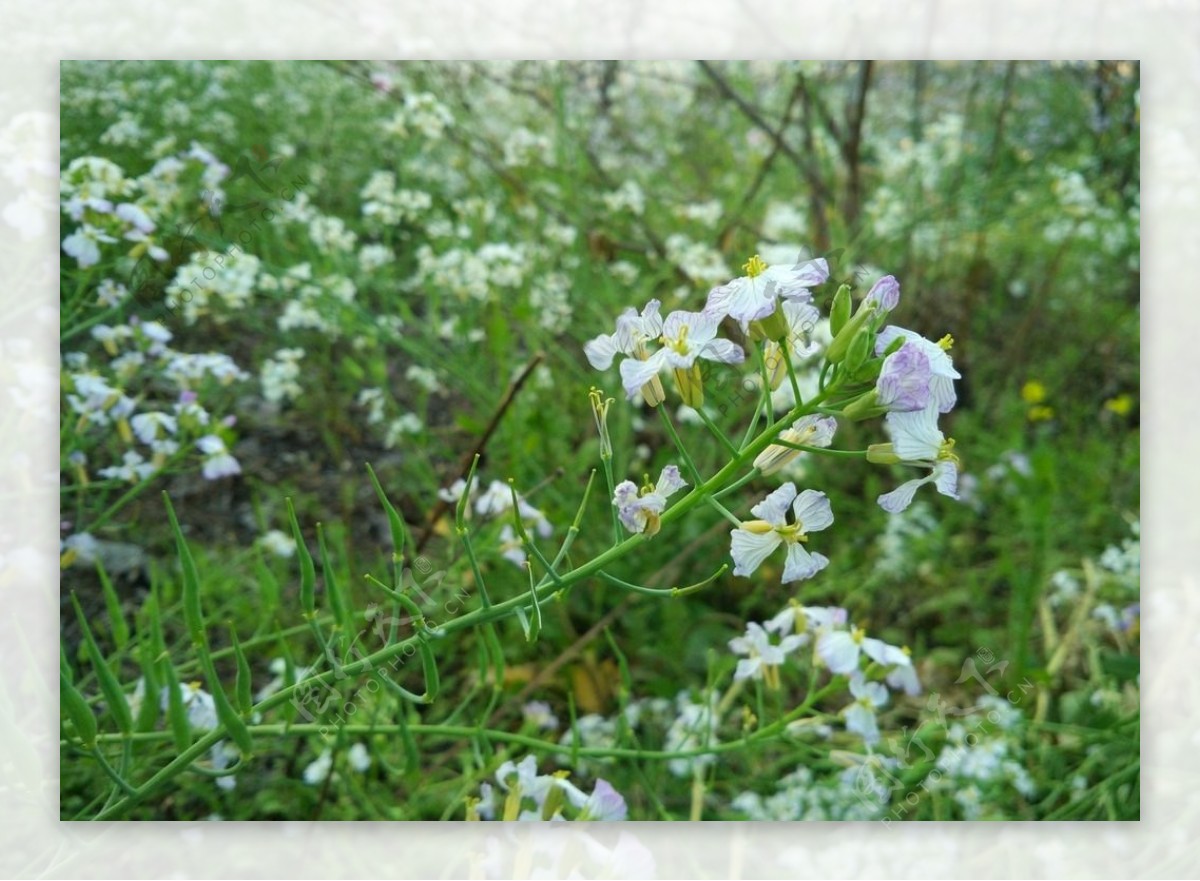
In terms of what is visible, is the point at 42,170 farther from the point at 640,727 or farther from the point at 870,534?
the point at 870,534

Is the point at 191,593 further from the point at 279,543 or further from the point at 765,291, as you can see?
the point at 279,543

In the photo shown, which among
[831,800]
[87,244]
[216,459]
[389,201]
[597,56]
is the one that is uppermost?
[597,56]

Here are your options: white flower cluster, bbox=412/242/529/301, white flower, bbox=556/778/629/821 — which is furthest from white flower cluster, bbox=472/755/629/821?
white flower cluster, bbox=412/242/529/301

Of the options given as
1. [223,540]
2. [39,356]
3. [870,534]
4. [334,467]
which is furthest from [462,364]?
[870,534]

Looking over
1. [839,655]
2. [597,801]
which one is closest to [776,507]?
[839,655]

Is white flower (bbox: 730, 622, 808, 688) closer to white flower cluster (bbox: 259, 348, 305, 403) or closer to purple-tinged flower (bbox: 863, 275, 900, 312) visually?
purple-tinged flower (bbox: 863, 275, 900, 312)

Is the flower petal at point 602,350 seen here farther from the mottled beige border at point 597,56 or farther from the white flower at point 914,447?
the mottled beige border at point 597,56
